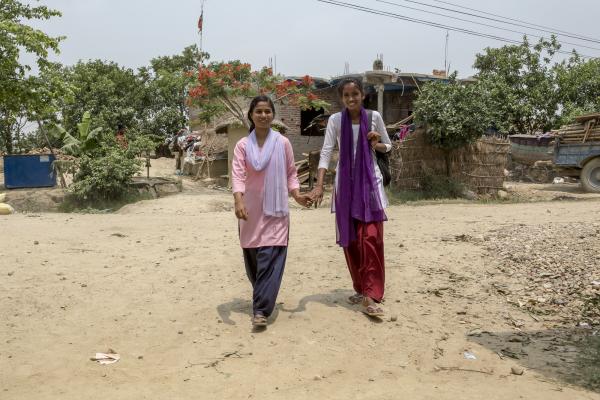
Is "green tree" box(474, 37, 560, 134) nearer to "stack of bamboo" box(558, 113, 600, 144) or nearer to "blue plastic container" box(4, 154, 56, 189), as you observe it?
"stack of bamboo" box(558, 113, 600, 144)

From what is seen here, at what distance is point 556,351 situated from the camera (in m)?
3.59

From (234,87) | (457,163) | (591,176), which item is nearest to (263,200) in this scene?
(457,163)

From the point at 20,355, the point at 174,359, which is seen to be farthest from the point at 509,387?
the point at 20,355

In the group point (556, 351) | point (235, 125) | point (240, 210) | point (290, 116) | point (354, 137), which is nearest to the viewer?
point (556, 351)

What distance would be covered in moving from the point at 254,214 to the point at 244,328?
0.78 m

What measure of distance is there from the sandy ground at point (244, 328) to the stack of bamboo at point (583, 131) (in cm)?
941

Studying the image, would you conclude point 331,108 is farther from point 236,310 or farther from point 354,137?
point 236,310

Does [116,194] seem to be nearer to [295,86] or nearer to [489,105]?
[295,86]

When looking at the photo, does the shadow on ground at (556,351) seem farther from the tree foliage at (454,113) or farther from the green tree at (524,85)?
the green tree at (524,85)

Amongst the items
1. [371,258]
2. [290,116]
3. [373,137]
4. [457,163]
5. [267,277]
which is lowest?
[267,277]

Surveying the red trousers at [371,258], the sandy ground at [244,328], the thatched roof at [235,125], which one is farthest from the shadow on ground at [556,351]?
the thatched roof at [235,125]

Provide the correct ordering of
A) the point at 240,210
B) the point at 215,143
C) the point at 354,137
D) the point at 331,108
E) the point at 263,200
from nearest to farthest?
the point at 240,210
the point at 263,200
the point at 354,137
the point at 331,108
the point at 215,143

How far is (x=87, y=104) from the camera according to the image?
23.7 meters

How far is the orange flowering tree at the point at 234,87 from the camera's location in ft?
47.9
